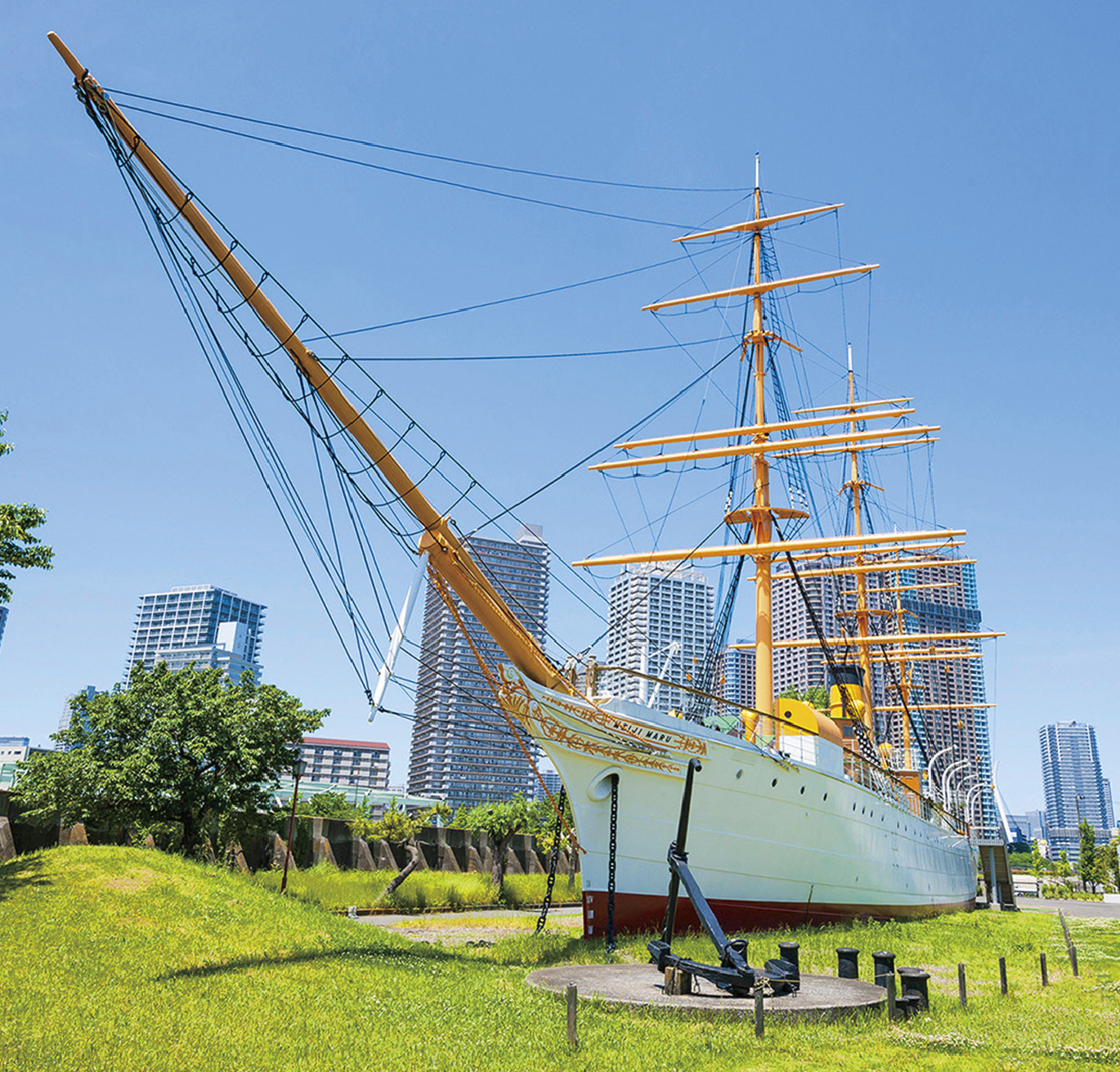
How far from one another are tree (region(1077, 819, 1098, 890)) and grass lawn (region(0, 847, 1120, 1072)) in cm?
6432

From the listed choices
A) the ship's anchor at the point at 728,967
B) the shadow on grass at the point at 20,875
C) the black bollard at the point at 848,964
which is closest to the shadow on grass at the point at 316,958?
the ship's anchor at the point at 728,967

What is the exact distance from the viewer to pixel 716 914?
17.5 meters

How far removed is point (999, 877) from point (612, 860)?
35754mm

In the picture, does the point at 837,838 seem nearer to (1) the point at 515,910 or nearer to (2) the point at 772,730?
(2) the point at 772,730

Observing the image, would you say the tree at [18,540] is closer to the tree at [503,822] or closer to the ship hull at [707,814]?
the ship hull at [707,814]

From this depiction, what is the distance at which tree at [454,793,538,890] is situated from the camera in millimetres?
37094

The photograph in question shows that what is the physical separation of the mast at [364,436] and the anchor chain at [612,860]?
209 centimetres

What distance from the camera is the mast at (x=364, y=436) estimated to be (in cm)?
1182

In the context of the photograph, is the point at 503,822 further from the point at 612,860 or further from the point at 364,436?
the point at 364,436

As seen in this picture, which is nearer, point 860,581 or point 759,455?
point 759,455

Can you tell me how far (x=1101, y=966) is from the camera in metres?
16.5

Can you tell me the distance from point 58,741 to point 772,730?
17347 millimetres

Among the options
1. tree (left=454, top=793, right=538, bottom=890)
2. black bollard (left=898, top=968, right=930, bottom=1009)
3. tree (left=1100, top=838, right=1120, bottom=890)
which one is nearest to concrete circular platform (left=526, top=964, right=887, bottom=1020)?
black bollard (left=898, top=968, right=930, bottom=1009)

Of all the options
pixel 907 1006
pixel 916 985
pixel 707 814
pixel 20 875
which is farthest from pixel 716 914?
pixel 20 875
